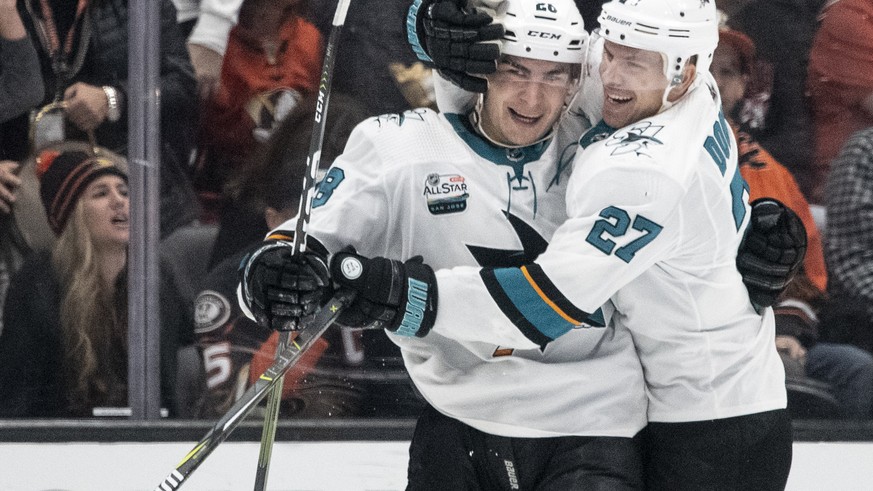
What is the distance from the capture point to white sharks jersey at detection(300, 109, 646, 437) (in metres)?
1.88

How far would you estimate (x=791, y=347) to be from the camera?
288 cm

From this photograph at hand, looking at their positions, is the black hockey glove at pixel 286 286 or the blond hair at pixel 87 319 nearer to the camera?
the black hockey glove at pixel 286 286

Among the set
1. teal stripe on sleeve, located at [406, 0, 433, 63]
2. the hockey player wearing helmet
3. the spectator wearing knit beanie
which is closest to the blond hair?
the spectator wearing knit beanie

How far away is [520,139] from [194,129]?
3.89ft

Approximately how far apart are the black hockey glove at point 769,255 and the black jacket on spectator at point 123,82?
54.9 inches

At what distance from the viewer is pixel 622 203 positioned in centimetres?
172

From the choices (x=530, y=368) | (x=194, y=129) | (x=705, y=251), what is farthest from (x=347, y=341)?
(x=705, y=251)

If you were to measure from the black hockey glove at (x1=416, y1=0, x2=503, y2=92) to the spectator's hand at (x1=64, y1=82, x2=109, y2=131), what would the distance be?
1.15 metres

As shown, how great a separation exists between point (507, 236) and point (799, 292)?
1251mm

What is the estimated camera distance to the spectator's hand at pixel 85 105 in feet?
9.13

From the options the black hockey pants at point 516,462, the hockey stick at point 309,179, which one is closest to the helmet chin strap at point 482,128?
the hockey stick at point 309,179

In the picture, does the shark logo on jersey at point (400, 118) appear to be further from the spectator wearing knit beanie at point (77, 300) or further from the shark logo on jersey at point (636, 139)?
the spectator wearing knit beanie at point (77, 300)

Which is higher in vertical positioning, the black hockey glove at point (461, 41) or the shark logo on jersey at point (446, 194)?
the black hockey glove at point (461, 41)

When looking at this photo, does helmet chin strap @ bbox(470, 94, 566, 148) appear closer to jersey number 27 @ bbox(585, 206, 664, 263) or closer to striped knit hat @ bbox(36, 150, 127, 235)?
jersey number 27 @ bbox(585, 206, 664, 263)
